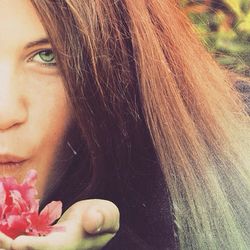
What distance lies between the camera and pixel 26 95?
1.09 m

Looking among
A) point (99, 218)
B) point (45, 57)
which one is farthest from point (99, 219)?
point (45, 57)

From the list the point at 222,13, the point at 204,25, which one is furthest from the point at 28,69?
the point at 222,13

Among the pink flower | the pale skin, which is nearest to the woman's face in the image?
the pale skin

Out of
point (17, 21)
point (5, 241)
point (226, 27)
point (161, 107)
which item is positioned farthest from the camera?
point (226, 27)

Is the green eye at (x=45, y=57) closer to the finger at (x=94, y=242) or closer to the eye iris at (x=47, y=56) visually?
the eye iris at (x=47, y=56)

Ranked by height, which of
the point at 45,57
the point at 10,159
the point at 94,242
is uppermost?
the point at 45,57

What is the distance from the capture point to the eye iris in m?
1.13

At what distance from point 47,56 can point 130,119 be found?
20cm

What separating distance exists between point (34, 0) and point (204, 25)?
65 centimetres

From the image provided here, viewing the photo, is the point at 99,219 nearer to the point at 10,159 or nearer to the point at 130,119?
the point at 10,159

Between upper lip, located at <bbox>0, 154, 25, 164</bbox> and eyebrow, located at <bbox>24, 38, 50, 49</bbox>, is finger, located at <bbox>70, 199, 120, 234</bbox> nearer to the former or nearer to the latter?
upper lip, located at <bbox>0, 154, 25, 164</bbox>

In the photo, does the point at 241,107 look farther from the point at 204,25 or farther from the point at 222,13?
the point at 222,13

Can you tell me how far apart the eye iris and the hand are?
27cm

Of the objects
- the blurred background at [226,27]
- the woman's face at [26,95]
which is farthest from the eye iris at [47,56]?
the blurred background at [226,27]
